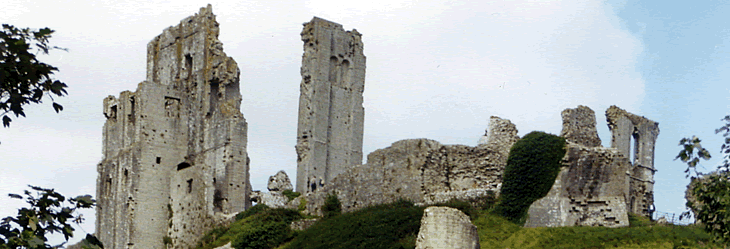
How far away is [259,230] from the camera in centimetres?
3791

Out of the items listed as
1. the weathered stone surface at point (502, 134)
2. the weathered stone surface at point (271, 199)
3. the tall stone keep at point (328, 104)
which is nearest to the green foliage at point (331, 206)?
the weathered stone surface at point (271, 199)

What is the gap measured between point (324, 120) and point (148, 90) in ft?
23.0

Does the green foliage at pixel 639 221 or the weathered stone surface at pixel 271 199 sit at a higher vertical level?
the weathered stone surface at pixel 271 199

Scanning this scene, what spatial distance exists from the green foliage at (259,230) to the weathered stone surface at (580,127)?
915 centimetres

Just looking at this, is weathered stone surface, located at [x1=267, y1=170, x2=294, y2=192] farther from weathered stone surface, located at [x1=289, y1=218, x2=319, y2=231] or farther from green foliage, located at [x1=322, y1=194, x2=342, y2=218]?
weathered stone surface, located at [x1=289, y1=218, x2=319, y2=231]

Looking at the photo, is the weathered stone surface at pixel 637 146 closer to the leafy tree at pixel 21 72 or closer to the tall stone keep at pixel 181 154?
the tall stone keep at pixel 181 154

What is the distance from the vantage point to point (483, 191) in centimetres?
3466

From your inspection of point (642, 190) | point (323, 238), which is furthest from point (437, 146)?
point (642, 190)

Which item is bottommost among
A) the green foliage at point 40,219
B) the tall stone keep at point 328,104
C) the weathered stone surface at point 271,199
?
the green foliage at point 40,219

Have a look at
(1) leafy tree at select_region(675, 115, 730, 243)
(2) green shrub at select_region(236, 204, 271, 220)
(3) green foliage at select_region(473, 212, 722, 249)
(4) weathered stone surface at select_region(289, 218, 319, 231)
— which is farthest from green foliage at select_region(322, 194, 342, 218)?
(1) leafy tree at select_region(675, 115, 730, 243)

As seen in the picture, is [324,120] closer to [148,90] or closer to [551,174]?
[148,90]

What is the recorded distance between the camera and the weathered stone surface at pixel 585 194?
31922mm

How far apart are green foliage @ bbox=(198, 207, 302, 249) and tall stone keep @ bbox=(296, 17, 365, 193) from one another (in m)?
4.57

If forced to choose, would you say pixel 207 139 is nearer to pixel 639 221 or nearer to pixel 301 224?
pixel 301 224
